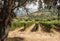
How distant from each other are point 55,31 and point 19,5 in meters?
13.4

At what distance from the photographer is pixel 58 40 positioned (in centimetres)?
1916

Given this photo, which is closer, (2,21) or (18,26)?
(2,21)

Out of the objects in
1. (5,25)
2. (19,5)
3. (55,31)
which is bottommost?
(55,31)

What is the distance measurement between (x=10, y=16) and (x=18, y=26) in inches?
643

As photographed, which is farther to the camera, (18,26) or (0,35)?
(18,26)

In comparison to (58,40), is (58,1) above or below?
above

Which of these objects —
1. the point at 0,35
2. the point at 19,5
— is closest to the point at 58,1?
the point at 19,5

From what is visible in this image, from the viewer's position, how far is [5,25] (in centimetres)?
935

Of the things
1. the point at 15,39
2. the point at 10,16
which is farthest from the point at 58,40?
the point at 10,16

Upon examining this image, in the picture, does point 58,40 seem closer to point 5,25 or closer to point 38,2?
point 38,2

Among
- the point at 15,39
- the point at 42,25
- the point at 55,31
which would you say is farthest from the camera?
the point at 42,25

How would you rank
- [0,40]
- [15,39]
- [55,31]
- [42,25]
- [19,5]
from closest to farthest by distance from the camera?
[0,40]
[19,5]
[15,39]
[55,31]
[42,25]

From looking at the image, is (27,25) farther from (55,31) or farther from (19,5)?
(19,5)

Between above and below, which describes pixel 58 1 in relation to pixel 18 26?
above
